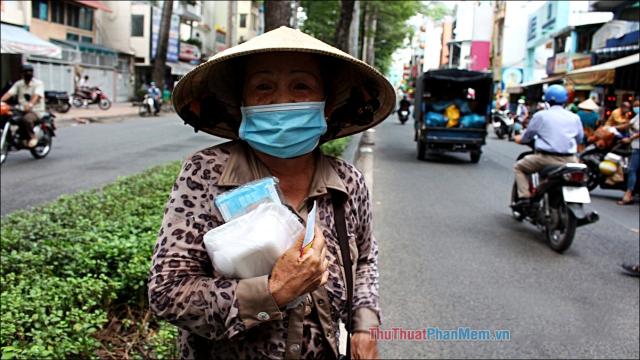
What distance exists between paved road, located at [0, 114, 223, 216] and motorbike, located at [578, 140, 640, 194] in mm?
7792

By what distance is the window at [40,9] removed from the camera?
30527 millimetres

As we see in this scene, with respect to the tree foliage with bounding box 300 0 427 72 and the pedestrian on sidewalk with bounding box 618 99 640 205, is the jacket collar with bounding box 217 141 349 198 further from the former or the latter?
the tree foliage with bounding box 300 0 427 72

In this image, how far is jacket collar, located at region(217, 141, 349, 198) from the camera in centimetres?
171

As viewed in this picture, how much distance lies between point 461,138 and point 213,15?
4737 centimetres

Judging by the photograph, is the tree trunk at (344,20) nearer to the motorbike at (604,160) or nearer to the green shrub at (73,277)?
the motorbike at (604,160)

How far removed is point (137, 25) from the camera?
38.6 metres

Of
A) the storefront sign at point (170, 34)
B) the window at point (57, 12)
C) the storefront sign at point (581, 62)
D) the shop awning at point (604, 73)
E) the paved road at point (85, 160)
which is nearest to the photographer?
the paved road at point (85, 160)

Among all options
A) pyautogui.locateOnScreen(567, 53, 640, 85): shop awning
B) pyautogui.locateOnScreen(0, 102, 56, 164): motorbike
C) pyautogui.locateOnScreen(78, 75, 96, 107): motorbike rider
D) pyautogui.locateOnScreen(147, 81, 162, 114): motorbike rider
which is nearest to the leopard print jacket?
pyautogui.locateOnScreen(0, 102, 56, 164): motorbike

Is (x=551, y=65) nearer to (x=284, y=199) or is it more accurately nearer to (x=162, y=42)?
(x=162, y=42)

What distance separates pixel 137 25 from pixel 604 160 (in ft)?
110

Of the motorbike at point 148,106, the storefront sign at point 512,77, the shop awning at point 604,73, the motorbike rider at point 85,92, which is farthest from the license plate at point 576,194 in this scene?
the storefront sign at point 512,77

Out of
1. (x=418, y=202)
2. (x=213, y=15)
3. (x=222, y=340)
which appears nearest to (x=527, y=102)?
(x=418, y=202)

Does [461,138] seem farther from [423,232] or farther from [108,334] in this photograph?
[108,334]

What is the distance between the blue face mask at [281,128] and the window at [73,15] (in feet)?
117
